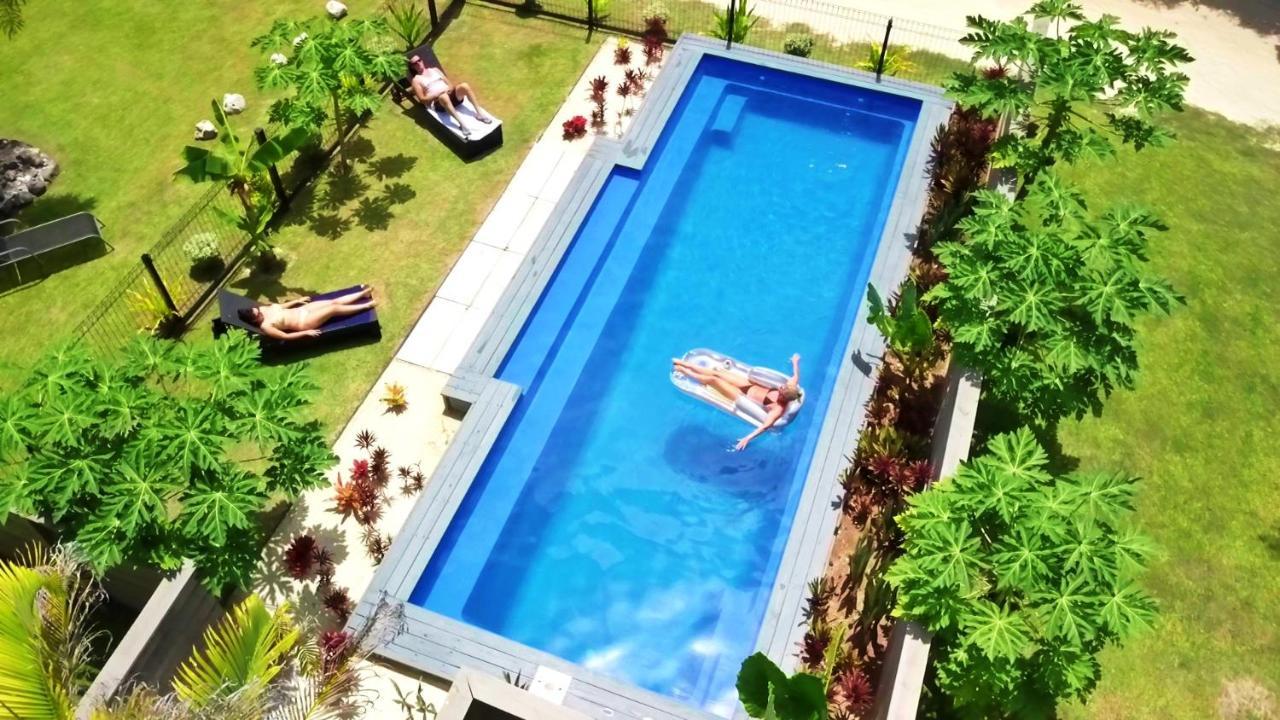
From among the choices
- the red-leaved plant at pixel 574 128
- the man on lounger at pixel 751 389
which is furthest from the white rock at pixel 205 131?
the man on lounger at pixel 751 389

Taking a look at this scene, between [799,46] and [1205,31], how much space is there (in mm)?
10080

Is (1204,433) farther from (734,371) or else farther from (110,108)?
(110,108)

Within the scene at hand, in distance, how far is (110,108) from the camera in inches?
759

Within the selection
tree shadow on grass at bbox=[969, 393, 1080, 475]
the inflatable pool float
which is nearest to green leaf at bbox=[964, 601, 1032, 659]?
tree shadow on grass at bbox=[969, 393, 1080, 475]

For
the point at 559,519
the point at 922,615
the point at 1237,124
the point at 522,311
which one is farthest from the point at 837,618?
the point at 1237,124

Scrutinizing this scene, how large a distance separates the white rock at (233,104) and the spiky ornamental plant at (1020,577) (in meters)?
16.4

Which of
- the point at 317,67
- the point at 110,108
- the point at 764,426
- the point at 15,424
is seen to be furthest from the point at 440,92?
the point at 15,424

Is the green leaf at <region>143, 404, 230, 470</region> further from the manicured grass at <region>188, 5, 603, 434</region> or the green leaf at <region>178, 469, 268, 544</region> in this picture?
the manicured grass at <region>188, 5, 603, 434</region>

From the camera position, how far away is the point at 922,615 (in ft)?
33.3

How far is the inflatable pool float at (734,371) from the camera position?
582 inches

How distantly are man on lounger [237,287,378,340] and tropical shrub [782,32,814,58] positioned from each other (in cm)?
1154

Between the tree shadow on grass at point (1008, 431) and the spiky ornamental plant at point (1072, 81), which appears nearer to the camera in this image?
the spiky ornamental plant at point (1072, 81)

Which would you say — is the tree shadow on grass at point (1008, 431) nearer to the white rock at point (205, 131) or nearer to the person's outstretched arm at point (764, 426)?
the person's outstretched arm at point (764, 426)

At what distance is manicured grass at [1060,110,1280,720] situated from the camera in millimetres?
12234
